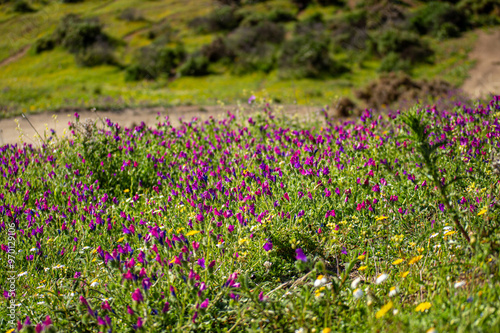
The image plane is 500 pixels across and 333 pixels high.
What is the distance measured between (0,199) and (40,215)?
1.07 m

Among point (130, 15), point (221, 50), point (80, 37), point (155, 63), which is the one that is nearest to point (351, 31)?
point (221, 50)

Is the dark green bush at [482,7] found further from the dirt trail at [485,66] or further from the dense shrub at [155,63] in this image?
the dense shrub at [155,63]

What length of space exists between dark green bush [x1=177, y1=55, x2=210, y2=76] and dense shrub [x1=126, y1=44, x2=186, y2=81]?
3.38ft

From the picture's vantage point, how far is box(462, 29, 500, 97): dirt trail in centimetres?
1673

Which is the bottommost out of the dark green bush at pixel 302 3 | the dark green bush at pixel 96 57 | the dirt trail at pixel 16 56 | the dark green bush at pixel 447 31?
the dark green bush at pixel 447 31

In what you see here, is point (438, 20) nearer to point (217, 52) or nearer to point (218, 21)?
point (217, 52)

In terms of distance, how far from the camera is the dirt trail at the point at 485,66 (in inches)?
659

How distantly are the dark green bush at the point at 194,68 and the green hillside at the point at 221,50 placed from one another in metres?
0.07

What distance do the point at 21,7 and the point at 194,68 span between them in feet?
82.0

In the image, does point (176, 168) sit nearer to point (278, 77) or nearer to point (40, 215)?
point (40, 215)

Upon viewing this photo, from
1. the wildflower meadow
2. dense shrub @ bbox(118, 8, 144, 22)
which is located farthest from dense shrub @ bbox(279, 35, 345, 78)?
dense shrub @ bbox(118, 8, 144, 22)

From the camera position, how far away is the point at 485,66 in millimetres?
21219

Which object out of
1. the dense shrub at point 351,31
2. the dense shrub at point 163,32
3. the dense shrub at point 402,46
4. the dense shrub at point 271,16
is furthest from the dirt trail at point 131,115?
the dense shrub at point 271,16

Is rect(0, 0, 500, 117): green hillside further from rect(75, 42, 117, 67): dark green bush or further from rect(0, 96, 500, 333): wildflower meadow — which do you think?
rect(0, 96, 500, 333): wildflower meadow
